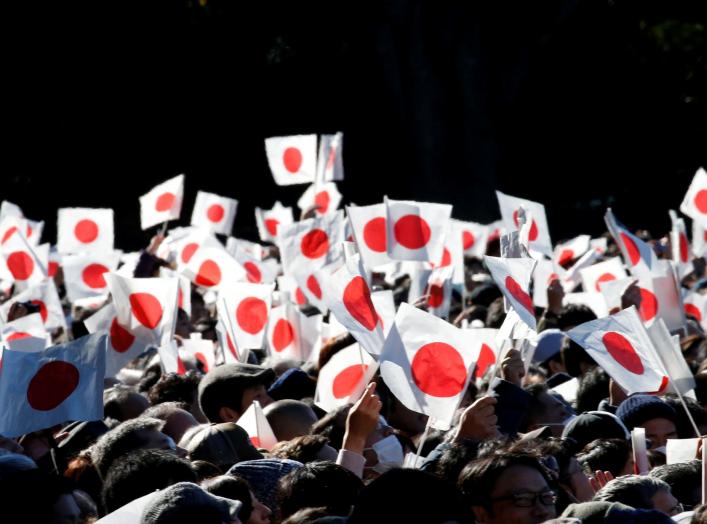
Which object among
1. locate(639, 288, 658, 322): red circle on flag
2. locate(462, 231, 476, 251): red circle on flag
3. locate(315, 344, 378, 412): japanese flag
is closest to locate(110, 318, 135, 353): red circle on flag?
locate(315, 344, 378, 412): japanese flag

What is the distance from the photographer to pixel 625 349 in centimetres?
580

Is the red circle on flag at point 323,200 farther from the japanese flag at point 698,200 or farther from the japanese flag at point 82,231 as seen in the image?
the japanese flag at point 698,200

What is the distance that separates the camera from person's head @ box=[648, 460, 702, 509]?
441 centimetres

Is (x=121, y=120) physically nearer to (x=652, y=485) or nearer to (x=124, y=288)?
(x=124, y=288)

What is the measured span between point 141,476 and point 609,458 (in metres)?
1.74

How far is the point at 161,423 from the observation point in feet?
15.5

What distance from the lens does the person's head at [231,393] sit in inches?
227

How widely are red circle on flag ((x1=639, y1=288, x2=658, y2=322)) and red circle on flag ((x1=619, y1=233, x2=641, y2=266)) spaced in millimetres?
316

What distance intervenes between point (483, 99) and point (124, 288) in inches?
686

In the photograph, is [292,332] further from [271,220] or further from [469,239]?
[469,239]

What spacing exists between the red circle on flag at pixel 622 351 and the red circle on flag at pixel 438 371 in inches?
33.7

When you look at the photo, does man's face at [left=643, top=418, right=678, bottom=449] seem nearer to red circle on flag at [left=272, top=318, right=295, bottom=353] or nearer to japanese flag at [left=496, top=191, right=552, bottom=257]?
red circle on flag at [left=272, top=318, right=295, bottom=353]

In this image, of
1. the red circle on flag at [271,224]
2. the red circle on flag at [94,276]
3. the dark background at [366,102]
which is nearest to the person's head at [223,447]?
the red circle on flag at [94,276]

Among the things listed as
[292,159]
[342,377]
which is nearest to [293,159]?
[292,159]
